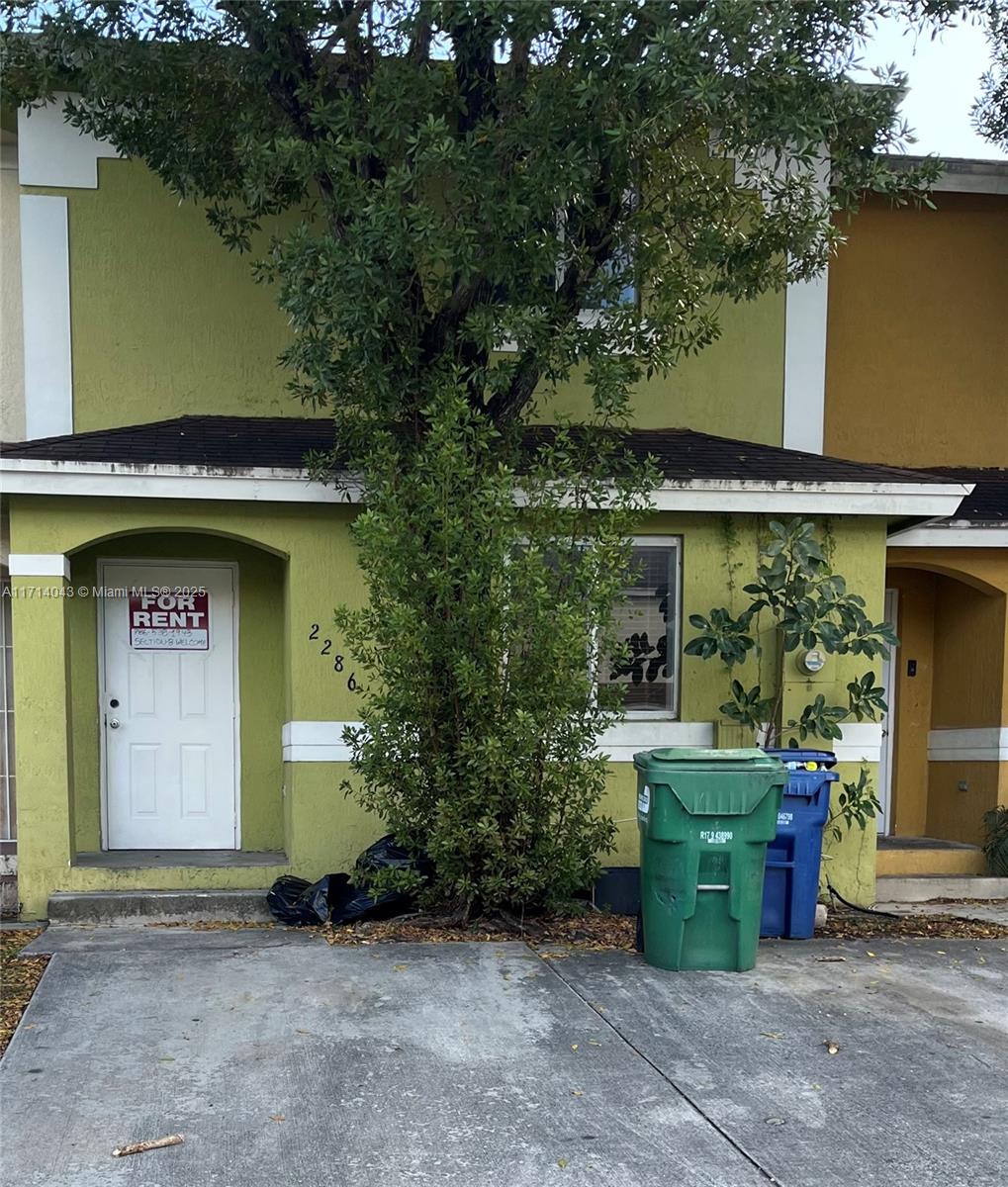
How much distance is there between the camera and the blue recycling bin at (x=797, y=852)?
6723mm

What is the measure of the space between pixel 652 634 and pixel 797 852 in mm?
1928

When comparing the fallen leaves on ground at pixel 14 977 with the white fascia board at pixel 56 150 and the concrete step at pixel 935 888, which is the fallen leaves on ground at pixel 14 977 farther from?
the concrete step at pixel 935 888

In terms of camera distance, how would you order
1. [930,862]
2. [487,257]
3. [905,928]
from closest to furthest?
[487,257] → [905,928] → [930,862]

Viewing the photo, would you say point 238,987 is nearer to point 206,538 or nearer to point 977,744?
point 206,538

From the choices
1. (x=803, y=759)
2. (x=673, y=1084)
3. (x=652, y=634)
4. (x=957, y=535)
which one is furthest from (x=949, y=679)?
(x=673, y=1084)

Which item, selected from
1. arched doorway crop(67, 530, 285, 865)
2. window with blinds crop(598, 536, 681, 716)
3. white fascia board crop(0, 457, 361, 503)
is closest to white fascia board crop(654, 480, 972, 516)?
window with blinds crop(598, 536, 681, 716)

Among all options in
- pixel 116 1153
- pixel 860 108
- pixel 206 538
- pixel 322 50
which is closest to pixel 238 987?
pixel 116 1153

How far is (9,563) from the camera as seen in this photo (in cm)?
718

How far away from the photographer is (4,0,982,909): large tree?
19.1ft

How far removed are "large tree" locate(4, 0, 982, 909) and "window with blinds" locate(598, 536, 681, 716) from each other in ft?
4.05

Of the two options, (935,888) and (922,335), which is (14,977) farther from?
(922,335)

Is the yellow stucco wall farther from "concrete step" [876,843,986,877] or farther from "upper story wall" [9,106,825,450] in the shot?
"upper story wall" [9,106,825,450]

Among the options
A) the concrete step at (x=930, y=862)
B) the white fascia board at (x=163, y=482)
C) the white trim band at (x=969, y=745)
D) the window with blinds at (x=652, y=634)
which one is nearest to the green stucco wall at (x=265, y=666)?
the window with blinds at (x=652, y=634)

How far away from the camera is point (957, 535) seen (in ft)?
28.4
